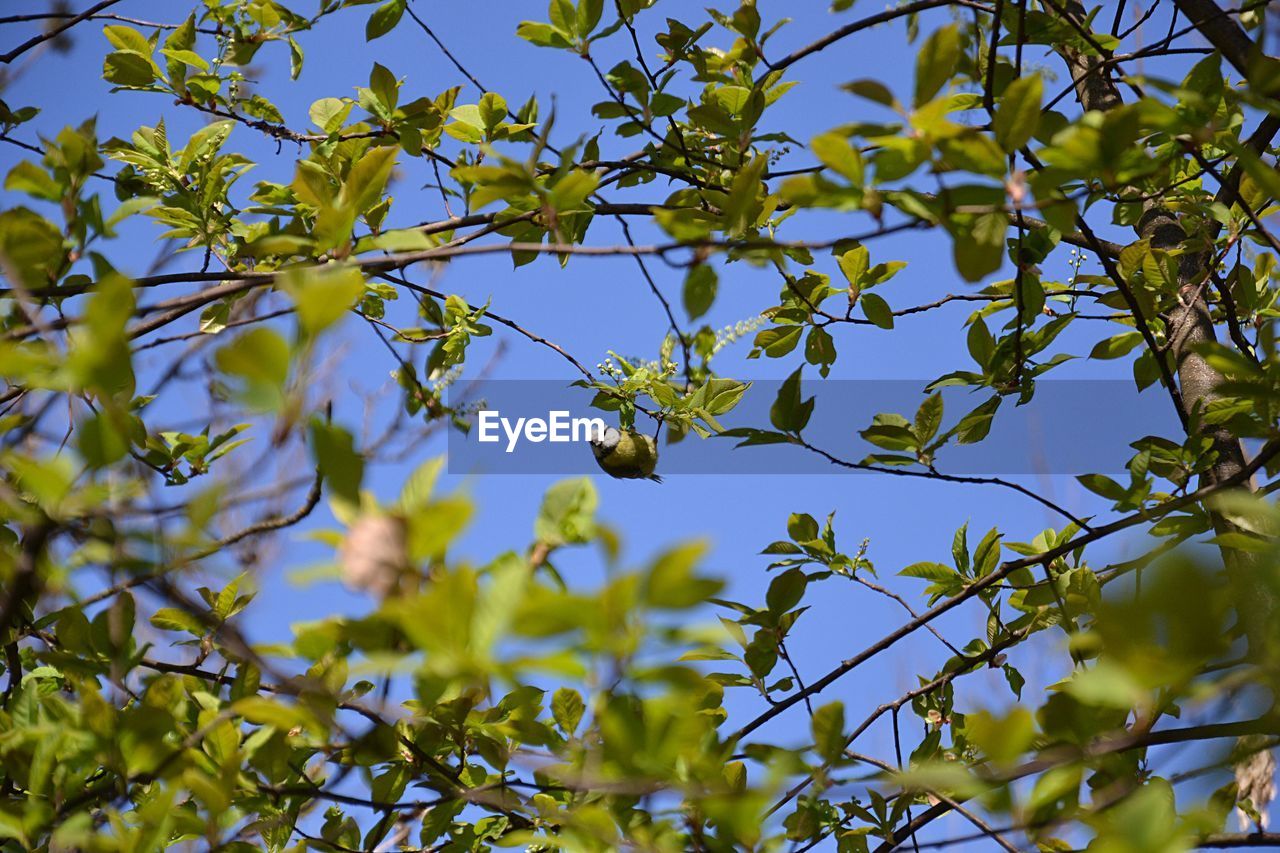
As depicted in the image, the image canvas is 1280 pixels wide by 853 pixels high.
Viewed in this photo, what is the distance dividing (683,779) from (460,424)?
84cm

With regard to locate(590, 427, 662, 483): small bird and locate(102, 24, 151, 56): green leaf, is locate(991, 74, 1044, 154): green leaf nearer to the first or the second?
locate(590, 427, 662, 483): small bird

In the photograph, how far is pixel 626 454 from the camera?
1262mm

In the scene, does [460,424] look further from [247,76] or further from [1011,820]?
[1011,820]

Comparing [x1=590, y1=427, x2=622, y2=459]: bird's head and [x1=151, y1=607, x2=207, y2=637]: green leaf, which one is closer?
[x1=151, y1=607, x2=207, y2=637]: green leaf

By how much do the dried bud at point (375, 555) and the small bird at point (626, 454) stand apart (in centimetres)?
90

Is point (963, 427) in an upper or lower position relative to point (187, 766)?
upper

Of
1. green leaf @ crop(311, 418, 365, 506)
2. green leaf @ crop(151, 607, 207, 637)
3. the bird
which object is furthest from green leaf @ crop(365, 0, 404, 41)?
the bird

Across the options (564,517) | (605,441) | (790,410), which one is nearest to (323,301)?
(564,517)

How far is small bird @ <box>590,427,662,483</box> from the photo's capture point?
4.14 ft

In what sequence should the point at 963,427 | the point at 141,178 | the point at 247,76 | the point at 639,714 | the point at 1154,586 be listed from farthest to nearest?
the point at 247,76
the point at 141,178
the point at 963,427
the point at 639,714
the point at 1154,586

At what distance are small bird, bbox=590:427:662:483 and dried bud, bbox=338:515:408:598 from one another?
2.96ft

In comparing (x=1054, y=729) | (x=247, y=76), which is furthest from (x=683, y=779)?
(x=247, y=76)

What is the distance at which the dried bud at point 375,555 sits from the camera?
0.35 metres

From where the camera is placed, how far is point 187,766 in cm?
56
